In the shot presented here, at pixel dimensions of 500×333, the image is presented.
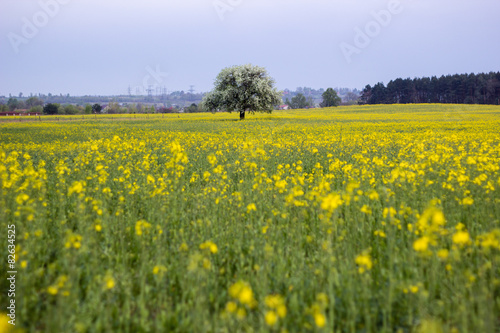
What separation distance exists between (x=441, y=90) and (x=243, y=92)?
249 ft

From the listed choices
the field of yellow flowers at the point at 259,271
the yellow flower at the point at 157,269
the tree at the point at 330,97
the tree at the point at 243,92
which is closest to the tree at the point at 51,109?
the tree at the point at 243,92

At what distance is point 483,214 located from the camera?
556 cm

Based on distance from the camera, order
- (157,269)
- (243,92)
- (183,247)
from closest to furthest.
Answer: (157,269), (183,247), (243,92)

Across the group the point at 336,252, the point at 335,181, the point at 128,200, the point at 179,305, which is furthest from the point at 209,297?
the point at 335,181

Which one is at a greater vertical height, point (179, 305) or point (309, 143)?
point (309, 143)

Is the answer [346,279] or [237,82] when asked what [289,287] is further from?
[237,82]

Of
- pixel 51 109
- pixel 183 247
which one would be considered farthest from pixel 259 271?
pixel 51 109

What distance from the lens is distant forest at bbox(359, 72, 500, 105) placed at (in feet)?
294

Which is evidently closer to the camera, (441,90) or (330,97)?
(441,90)

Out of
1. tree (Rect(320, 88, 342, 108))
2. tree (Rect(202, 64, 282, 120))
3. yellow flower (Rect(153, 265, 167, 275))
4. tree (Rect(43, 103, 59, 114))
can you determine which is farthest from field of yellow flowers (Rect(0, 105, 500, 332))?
tree (Rect(320, 88, 342, 108))

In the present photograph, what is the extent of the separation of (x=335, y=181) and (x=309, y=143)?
22.1 ft

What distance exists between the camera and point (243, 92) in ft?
141

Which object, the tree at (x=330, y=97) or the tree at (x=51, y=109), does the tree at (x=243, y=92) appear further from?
the tree at (x=330, y=97)

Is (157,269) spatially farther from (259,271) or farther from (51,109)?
(51,109)
